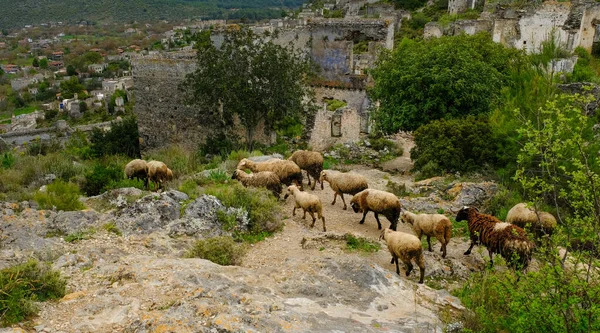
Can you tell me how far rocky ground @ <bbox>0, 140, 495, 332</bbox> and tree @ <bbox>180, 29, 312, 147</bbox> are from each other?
6390 millimetres

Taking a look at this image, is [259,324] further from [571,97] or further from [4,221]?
[4,221]

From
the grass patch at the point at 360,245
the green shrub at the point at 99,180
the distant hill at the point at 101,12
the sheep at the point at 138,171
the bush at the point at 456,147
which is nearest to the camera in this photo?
the grass patch at the point at 360,245

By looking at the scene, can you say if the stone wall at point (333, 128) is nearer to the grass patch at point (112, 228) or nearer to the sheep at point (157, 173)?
the sheep at point (157, 173)

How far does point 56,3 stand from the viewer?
122 m

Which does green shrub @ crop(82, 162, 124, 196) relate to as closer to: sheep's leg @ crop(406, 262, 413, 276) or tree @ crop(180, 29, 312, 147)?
tree @ crop(180, 29, 312, 147)

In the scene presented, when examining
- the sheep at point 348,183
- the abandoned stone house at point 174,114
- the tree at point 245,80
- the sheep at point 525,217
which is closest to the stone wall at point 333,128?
the abandoned stone house at point 174,114

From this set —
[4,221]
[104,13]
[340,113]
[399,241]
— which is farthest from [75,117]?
[104,13]

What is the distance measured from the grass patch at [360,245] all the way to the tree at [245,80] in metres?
8.08

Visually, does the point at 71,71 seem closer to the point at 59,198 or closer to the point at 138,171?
the point at 138,171

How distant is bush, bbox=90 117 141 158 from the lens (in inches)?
707

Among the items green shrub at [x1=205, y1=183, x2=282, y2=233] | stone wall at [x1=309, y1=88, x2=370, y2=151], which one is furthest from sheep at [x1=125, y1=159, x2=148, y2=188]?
stone wall at [x1=309, y1=88, x2=370, y2=151]

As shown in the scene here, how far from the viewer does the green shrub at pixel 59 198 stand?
8477 mm

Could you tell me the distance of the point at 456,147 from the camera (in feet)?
43.5

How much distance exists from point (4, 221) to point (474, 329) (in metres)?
6.96
